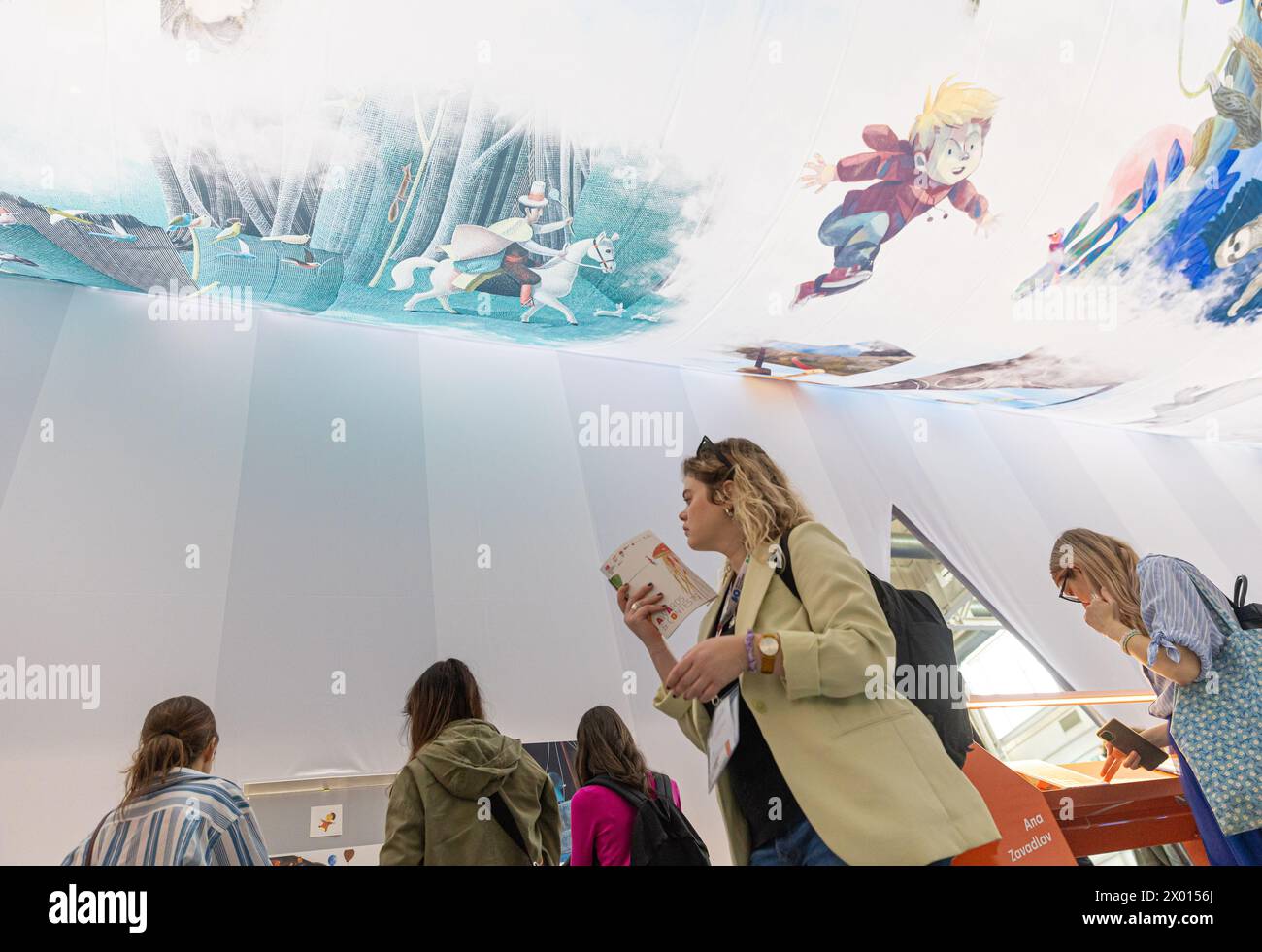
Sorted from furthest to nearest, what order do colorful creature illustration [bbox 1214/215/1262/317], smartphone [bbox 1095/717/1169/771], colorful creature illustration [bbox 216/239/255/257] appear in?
colorful creature illustration [bbox 1214/215/1262/317] < colorful creature illustration [bbox 216/239/255/257] < smartphone [bbox 1095/717/1169/771]

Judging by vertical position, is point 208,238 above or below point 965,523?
above

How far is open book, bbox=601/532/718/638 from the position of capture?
185 centimetres

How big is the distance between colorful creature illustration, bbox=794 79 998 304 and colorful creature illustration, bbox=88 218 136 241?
11.5ft

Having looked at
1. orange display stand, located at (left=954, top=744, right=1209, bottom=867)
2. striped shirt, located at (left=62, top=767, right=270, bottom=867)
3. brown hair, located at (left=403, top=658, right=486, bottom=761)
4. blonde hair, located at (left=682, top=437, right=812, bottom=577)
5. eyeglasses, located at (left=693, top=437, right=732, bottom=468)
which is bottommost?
orange display stand, located at (left=954, top=744, right=1209, bottom=867)

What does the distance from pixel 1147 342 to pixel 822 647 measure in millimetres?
6059

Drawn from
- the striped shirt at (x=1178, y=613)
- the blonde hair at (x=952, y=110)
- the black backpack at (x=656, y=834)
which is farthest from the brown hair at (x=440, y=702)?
the blonde hair at (x=952, y=110)

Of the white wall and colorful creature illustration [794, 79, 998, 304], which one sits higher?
colorful creature illustration [794, 79, 998, 304]

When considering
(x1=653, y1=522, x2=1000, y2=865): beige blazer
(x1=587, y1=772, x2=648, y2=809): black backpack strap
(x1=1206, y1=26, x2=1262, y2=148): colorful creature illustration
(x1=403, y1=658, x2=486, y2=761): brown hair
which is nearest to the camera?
(x1=653, y1=522, x2=1000, y2=865): beige blazer

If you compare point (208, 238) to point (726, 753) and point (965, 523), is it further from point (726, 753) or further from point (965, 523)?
point (965, 523)

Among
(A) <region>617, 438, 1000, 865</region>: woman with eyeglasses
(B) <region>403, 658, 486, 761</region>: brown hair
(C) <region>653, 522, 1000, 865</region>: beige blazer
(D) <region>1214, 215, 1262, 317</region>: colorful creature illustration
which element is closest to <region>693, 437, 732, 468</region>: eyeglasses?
(A) <region>617, 438, 1000, 865</region>: woman with eyeglasses

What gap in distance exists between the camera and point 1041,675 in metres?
6.45

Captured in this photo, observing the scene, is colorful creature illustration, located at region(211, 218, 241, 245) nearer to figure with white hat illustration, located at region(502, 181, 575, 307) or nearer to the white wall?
the white wall
